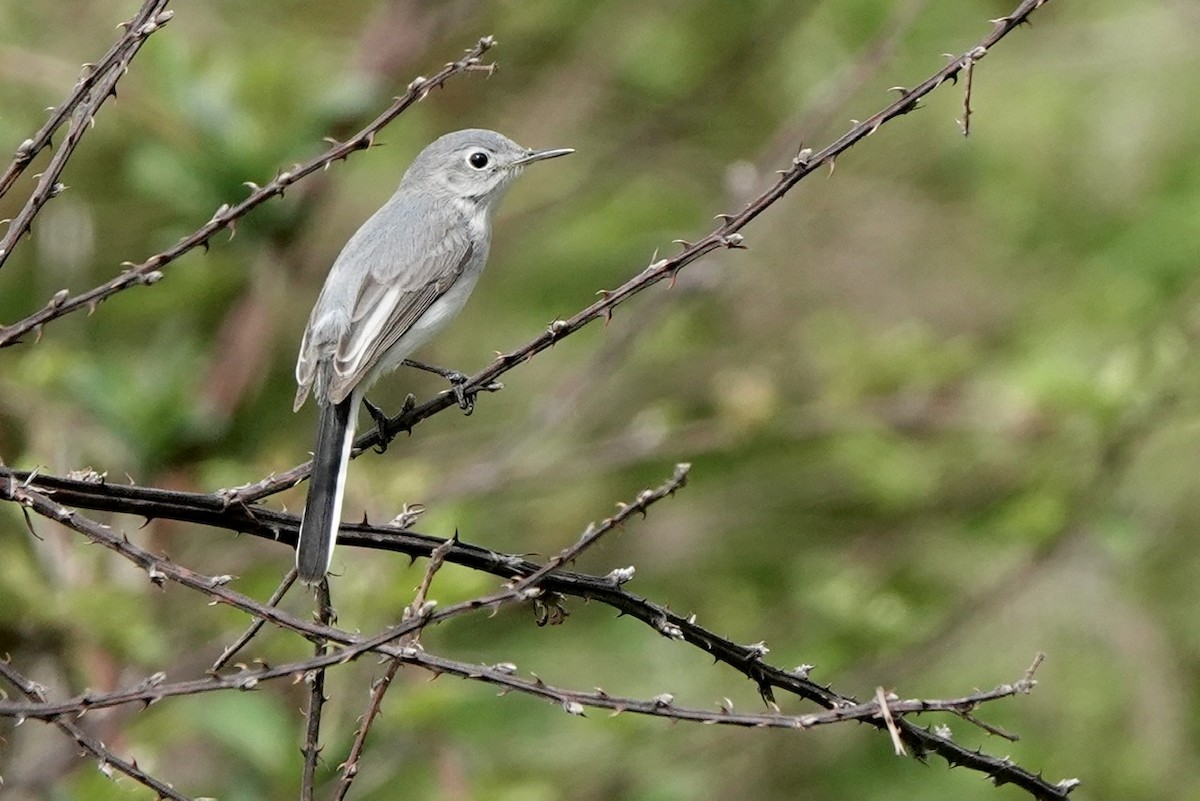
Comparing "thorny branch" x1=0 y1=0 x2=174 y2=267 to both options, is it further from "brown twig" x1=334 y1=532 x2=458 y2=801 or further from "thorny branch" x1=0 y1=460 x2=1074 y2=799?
"brown twig" x1=334 y1=532 x2=458 y2=801

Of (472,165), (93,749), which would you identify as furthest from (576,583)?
(472,165)

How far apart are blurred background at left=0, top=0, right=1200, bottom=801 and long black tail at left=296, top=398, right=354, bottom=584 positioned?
1.13m

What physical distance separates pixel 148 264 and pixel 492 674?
3.22 feet

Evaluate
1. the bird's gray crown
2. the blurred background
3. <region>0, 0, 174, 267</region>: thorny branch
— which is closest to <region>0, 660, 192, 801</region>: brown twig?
<region>0, 0, 174, 267</region>: thorny branch

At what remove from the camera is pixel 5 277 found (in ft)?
23.4

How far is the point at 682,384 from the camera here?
781cm

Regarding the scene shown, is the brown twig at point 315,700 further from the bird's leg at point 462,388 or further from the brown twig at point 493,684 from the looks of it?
the bird's leg at point 462,388

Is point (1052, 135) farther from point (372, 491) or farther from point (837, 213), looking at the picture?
point (372, 491)

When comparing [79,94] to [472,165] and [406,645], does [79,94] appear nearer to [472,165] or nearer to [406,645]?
[406,645]

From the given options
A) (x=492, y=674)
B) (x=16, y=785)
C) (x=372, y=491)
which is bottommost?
(x=492, y=674)

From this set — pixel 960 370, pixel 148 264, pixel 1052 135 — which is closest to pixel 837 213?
pixel 1052 135

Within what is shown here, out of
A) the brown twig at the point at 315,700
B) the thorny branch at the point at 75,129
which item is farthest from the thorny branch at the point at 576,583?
the thorny branch at the point at 75,129

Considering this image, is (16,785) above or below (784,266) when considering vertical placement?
below

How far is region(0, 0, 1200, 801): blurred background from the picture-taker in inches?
215
